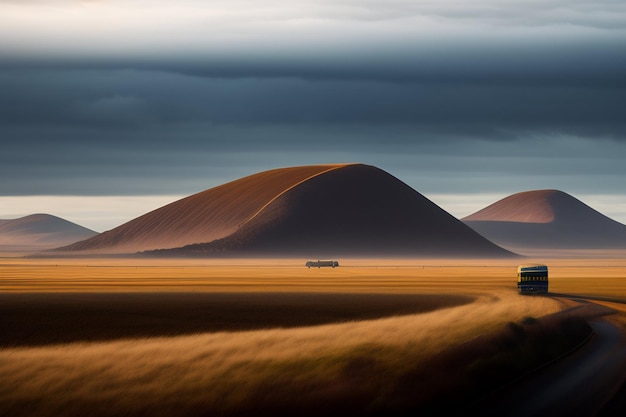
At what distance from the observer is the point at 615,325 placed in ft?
160

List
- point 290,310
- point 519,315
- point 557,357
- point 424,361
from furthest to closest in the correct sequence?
1. point 290,310
2. point 519,315
3. point 557,357
4. point 424,361

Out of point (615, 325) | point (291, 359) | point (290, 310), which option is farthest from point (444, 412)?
point (290, 310)

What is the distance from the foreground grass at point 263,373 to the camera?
2461 cm

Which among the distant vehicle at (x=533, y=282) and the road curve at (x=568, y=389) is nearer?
the road curve at (x=568, y=389)

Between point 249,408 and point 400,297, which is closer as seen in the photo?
point 249,408

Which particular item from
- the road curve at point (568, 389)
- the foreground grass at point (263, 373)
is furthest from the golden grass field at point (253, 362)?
the road curve at point (568, 389)

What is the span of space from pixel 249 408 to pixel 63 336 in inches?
989

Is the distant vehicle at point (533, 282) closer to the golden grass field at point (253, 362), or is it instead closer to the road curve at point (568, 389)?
the golden grass field at point (253, 362)

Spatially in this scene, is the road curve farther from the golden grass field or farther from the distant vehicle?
the distant vehicle

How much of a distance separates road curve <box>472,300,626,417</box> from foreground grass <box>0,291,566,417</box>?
1.06 meters

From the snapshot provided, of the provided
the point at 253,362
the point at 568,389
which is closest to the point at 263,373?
the point at 253,362

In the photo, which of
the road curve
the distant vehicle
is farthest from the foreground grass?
the distant vehicle

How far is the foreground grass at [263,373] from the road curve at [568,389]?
41.7 inches

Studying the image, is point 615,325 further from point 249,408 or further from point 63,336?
point 249,408
